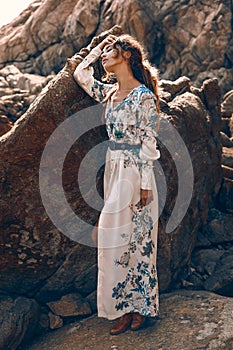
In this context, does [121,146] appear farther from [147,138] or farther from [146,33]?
[146,33]

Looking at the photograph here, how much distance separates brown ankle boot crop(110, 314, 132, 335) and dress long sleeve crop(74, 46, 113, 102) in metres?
2.35

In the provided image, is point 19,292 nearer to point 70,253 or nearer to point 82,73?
point 70,253

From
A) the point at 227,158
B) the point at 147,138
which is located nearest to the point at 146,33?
the point at 227,158

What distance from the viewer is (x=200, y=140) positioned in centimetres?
696

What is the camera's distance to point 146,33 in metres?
21.8

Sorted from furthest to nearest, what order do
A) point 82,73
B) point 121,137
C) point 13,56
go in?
point 13,56
point 82,73
point 121,137

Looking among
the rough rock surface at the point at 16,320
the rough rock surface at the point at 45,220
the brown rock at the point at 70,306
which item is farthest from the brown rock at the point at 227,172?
the rough rock surface at the point at 16,320

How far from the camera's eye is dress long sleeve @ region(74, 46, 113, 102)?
5320mm

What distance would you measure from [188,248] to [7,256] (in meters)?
2.45

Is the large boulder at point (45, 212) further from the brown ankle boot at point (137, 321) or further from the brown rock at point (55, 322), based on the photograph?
the brown ankle boot at point (137, 321)

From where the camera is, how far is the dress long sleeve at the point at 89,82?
532 centimetres

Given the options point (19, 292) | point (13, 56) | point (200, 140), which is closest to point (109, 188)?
point (19, 292)

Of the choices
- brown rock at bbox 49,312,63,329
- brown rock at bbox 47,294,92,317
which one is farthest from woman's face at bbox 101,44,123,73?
brown rock at bbox 49,312,63,329

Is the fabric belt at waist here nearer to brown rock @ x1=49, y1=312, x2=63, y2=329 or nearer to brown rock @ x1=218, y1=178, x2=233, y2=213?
brown rock @ x1=49, y1=312, x2=63, y2=329
